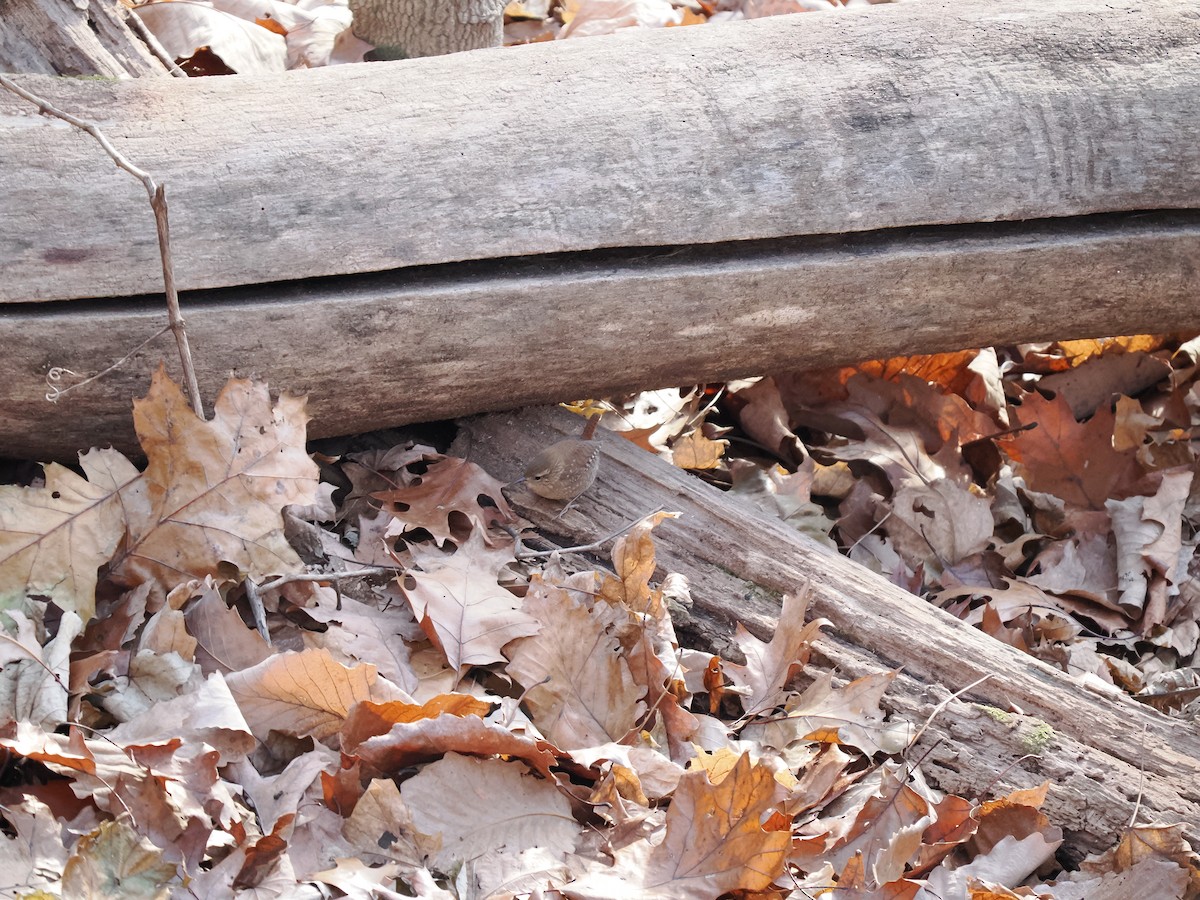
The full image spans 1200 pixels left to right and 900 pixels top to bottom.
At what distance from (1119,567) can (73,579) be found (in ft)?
8.32

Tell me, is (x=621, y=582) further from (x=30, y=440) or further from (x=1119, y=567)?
(x=1119, y=567)

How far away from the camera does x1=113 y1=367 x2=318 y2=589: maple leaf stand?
2.04m

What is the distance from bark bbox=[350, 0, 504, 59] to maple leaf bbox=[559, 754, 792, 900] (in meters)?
2.66

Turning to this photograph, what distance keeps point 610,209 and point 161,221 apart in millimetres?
894

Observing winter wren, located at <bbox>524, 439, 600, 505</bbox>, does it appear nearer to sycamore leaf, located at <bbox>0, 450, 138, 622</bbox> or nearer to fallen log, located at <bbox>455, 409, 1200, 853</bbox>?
fallen log, located at <bbox>455, 409, 1200, 853</bbox>

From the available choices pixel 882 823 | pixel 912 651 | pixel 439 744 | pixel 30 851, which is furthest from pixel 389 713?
pixel 912 651

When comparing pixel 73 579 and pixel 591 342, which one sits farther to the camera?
pixel 591 342

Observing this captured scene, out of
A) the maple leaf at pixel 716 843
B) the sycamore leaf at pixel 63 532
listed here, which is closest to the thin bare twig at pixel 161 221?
the sycamore leaf at pixel 63 532

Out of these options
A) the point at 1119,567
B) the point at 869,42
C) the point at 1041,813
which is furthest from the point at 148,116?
the point at 1119,567

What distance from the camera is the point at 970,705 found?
216 cm

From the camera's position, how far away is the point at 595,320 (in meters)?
2.33

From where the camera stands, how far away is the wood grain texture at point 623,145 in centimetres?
212

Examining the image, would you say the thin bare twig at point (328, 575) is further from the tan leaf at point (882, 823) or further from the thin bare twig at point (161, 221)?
the tan leaf at point (882, 823)

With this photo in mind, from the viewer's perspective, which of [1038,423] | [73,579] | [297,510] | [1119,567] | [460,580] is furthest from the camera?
[1038,423]
